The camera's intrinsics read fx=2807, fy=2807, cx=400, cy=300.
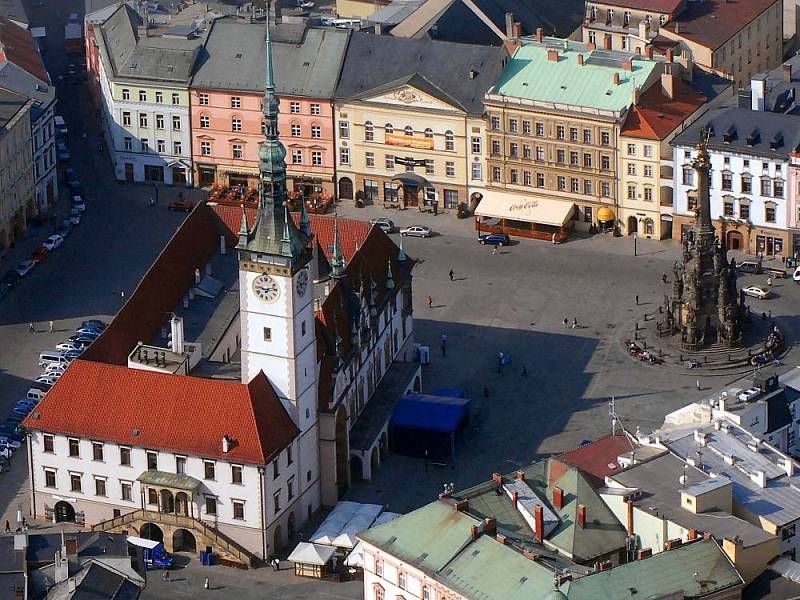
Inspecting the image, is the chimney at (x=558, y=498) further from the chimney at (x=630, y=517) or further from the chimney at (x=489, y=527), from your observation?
the chimney at (x=489, y=527)

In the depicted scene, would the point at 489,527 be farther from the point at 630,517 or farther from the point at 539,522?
the point at 630,517

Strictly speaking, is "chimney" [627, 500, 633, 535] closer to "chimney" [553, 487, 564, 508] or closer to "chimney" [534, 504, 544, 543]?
"chimney" [553, 487, 564, 508]

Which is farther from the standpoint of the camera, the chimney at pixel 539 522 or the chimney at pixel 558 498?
the chimney at pixel 558 498

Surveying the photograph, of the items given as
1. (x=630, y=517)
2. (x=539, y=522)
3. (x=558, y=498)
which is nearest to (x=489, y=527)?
(x=539, y=522)

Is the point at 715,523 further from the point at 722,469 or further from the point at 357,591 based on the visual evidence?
the point at 357,591

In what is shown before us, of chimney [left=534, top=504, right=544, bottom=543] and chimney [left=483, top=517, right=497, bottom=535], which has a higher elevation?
chimney [left=483, top=517, right=497, bottom=535]

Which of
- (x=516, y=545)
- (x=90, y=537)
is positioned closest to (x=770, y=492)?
(x=516, y=545)

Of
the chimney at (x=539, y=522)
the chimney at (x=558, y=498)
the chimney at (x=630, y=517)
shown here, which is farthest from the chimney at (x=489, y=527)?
the chimney at (x=630, y=517)

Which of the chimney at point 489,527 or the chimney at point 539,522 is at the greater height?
the chimney at point 489,527

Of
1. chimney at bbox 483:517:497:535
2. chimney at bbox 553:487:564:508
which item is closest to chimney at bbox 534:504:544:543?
chimney at bbox 553:487:564:508
